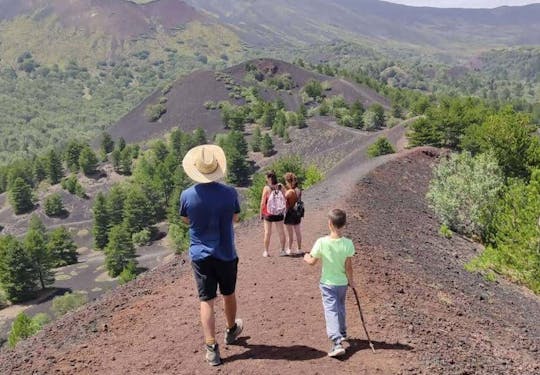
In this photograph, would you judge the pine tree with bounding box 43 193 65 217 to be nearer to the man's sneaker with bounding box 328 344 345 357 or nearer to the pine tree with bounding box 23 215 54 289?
the pine tree with bounding box 23 215 54 289

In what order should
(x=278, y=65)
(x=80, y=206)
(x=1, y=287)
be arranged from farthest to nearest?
(x=278, y=65) < (x=80, y=206) < (x=1, y=287)

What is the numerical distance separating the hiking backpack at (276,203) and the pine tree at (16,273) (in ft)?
147

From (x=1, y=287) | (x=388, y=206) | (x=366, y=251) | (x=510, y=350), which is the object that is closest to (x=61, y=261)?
(x=1, y=287)

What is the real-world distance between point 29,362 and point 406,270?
899cm

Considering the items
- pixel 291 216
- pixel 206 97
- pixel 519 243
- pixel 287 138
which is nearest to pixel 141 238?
pixel 287 138

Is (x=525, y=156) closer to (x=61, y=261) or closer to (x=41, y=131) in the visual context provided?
(x=61, y=261)

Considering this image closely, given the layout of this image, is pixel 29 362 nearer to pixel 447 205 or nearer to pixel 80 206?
pixel 447 205

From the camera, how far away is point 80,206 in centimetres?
7731

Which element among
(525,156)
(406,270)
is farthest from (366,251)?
(525,156)

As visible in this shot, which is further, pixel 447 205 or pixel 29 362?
pixel 447 205

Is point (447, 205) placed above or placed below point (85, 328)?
below

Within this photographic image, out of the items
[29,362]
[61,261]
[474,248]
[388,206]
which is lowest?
[61,261]

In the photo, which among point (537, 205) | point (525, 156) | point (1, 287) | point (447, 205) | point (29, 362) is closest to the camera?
point (29, 362)

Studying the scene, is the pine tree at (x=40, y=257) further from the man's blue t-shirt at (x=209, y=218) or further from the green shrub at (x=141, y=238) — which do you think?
the man's blue t-shirt at (x=209, y=218)
